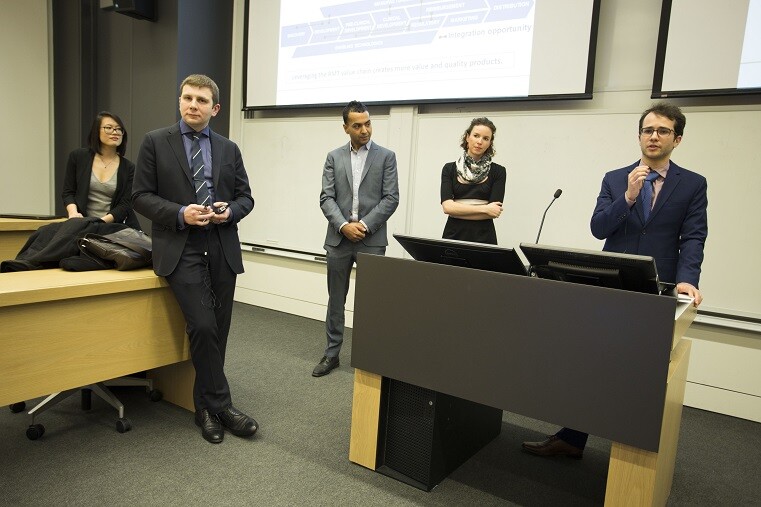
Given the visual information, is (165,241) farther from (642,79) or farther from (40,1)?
(40,1)

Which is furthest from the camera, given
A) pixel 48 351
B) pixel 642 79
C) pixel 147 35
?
pixel 147 35

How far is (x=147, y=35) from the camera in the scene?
4.55 metres

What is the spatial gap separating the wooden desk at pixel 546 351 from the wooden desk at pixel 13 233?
2.35 meters

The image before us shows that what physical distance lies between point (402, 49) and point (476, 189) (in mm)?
1493

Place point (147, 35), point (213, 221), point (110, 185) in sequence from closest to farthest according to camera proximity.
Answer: point (213, 221) → point (110, 185) → point (147, 35)

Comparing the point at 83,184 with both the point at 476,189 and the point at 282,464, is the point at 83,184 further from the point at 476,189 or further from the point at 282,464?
the point at 476,189

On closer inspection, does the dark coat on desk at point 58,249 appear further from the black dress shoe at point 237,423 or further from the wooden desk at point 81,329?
the black dress shoe at point 237,423

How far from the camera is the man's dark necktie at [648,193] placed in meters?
2.06

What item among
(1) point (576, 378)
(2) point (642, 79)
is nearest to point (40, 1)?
(2) point (642, 79)

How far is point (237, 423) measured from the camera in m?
2.23

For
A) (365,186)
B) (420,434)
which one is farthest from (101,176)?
(420,434)

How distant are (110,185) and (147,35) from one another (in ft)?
6.56

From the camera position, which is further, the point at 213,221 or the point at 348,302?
the point at 348,302

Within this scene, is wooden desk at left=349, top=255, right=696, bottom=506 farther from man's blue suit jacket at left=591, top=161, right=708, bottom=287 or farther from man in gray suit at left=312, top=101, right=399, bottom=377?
man in gray suit at left=312, top=101, right=399, bottom=377
